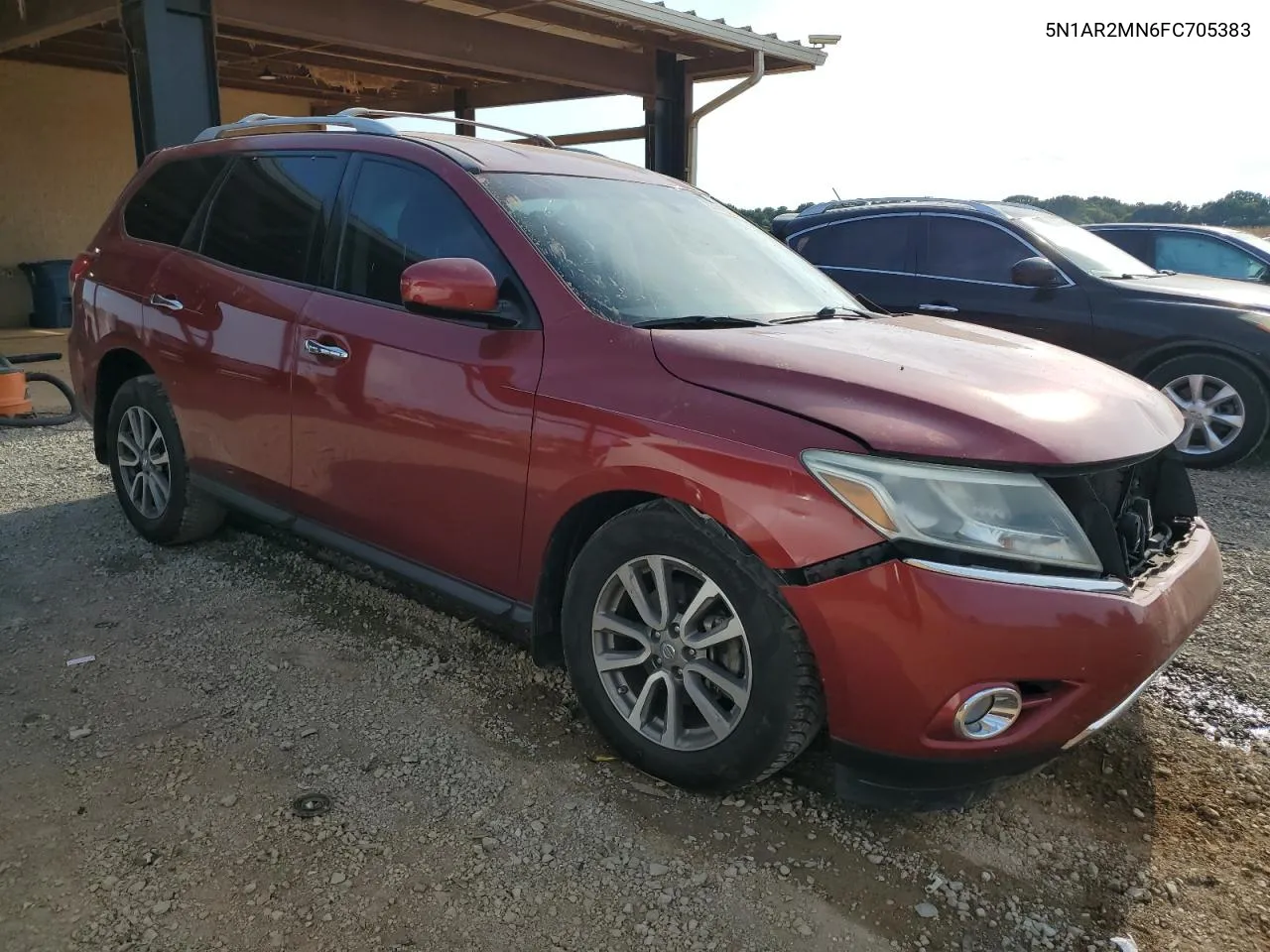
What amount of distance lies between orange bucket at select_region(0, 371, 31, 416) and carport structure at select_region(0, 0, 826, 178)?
1977 mm

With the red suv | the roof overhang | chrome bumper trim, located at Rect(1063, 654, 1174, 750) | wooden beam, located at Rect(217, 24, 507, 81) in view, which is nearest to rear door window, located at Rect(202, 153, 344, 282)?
the red suv

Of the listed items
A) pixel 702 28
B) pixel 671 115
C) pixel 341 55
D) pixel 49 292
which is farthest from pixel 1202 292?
pixel 49 292

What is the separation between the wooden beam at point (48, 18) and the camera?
7.79 metres

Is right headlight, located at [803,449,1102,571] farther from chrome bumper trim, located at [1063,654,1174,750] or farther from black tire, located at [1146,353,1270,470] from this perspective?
black tire, located at [1146,353,1270,470]

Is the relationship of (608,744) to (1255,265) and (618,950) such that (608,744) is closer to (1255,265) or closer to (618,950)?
(618,950)

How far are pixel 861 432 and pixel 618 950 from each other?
4.23ft

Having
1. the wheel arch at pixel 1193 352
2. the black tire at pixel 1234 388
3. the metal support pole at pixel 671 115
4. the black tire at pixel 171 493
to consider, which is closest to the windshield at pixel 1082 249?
the wheel arch at pixel 1193 352

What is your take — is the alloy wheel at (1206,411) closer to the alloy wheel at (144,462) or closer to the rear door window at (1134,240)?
the rear door window at (1134,240)

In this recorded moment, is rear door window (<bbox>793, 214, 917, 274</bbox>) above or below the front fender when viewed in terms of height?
above

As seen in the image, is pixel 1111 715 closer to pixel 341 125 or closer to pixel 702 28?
pixel 341 125

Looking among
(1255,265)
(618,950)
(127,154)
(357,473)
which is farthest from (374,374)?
(127,154)

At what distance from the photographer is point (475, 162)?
3264 millimetres

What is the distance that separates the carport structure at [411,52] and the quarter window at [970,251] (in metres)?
3.60

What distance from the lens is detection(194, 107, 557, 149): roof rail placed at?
3.67 meters
